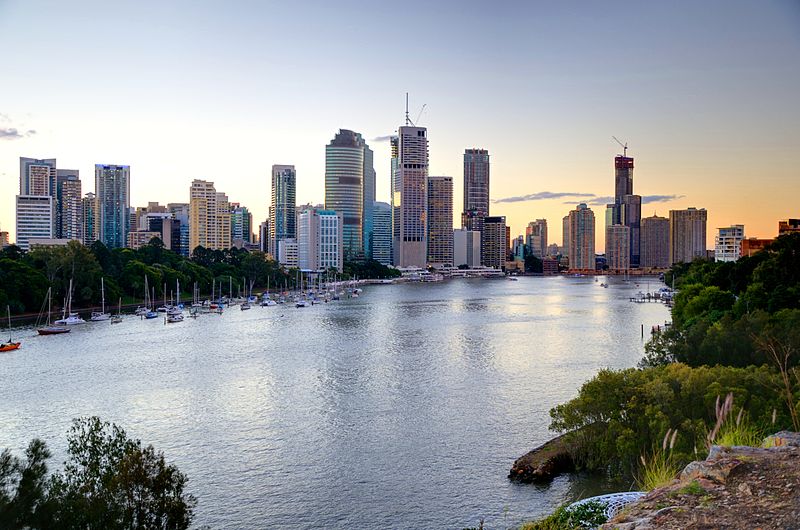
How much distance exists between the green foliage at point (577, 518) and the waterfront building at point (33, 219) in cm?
9149

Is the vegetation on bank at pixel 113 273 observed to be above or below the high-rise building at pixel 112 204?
below

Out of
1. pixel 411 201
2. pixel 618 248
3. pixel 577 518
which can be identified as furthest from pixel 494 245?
pixel 577 518

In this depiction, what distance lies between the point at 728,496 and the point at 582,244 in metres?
172

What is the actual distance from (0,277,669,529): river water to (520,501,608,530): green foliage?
513cm

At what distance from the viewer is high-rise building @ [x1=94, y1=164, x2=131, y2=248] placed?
384 ft

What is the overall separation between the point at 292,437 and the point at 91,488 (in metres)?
7.64

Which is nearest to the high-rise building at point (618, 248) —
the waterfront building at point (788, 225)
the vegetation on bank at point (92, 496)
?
the waterfront building at point (788, 225)

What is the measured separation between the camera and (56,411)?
17.6m

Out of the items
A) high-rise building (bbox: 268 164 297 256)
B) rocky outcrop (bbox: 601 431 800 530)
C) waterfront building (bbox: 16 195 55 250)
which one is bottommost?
rocky outcrop (bbox: 601 431 800 530)

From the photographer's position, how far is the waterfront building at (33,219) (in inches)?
3312

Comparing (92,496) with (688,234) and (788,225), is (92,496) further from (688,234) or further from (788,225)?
(688,234)

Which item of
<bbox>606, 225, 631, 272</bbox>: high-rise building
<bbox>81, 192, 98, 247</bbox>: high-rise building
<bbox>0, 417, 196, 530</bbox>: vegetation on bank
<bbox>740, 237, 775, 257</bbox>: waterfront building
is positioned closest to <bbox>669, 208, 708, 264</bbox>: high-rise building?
<bbox>606, 225, 631, 272</bbox>: high-rise building

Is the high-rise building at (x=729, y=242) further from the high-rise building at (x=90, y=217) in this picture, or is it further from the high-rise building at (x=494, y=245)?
the high-rise building at (x=90, y=217)

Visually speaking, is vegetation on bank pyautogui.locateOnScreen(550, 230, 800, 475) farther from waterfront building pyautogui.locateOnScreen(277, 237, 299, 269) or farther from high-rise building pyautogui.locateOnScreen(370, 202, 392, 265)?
high-rise building pyautogui.locateOnScreen(370, 202, 392, 265)
